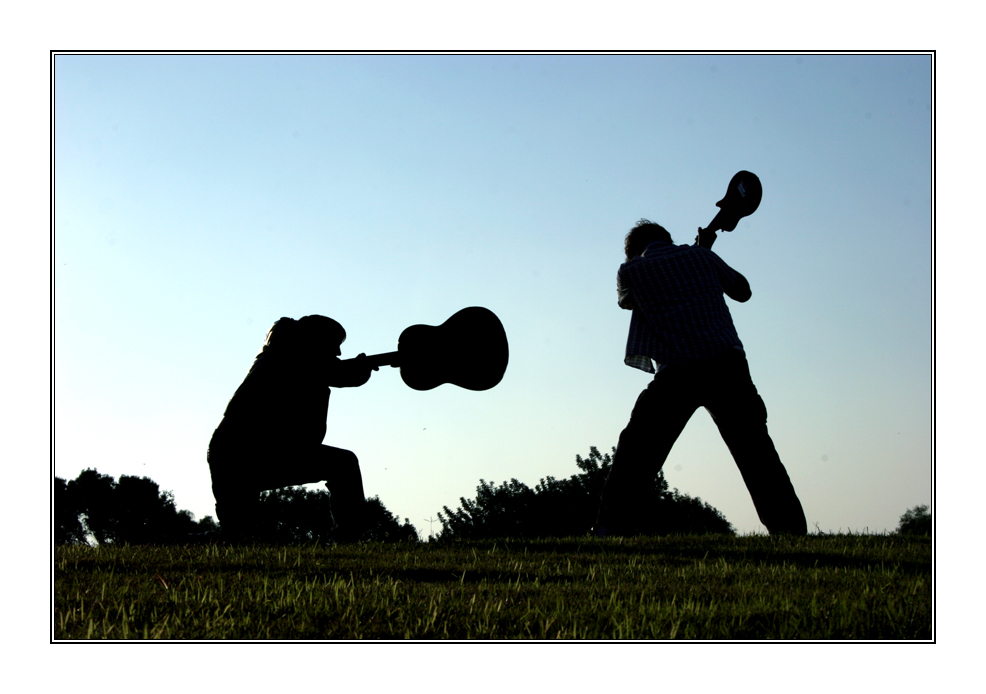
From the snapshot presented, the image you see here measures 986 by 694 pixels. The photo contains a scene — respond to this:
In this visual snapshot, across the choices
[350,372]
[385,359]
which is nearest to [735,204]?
[385,359]

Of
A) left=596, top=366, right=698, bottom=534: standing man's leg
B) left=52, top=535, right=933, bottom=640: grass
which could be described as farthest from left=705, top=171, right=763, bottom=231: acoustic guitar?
left=52, top=535, right=933, bottom=640: grass

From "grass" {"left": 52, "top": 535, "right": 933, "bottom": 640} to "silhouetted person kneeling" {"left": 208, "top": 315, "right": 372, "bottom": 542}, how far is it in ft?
2.15

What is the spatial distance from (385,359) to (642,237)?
2104mm

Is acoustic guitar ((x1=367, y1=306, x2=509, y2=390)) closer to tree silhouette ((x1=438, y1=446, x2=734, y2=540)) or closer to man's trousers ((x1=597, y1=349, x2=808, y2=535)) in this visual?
man's trousers ((x1=597, y1=349, x2=808, y2=535))

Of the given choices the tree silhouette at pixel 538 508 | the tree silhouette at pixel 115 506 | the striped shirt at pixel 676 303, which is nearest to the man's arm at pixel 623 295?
the striped shirt at pixel 676 303

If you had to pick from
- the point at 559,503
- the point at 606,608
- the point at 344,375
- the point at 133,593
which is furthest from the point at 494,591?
the point at 559,503

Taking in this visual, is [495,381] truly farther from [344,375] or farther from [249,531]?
[249,531]

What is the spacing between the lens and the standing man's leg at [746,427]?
5.99 meters

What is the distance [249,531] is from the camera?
271 inches

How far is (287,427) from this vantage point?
22.0 ft

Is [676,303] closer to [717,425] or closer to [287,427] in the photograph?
[717,425]

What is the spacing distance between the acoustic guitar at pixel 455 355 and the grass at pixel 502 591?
1.21 m

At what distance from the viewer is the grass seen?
11.4 ft

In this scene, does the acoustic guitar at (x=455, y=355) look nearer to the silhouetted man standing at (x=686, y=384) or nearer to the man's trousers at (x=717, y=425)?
the silhouetted man standing at (x=686, y=384)
